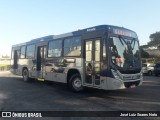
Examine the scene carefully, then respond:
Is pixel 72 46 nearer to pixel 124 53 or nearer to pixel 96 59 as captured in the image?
pixel 96 59

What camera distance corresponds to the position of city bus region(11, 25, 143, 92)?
35.1 feet

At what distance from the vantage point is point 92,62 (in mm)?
11406

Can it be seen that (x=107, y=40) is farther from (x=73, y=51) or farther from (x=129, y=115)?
(x=129, y=115)

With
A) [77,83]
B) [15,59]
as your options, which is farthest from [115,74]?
[15,59]

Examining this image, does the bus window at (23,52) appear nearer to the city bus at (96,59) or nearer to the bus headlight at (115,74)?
the city bus at (96,59)

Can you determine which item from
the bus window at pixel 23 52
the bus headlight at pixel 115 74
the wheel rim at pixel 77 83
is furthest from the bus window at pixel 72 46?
the bus window at pixel 23 52

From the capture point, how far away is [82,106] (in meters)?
9.19

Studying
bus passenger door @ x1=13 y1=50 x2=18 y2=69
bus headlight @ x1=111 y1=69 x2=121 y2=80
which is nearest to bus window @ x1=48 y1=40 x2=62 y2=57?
bus headlight @ x1=111 y1=69 x2=121 y2=80

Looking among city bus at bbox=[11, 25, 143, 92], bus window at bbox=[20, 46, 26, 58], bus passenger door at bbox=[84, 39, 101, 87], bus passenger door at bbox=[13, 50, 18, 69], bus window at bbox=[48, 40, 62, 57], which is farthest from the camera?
bus passenger door at bbox=[13, 50, 18, 69]

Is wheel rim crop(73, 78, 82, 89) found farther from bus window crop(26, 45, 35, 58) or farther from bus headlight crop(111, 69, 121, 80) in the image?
bus window crop(26, 45, 35, 58)

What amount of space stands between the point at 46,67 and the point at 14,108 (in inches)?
260

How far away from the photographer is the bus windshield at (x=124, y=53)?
10.8 m

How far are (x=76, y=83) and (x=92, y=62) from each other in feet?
5.87

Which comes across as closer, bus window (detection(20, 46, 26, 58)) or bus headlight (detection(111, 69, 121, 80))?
bus headlight (detection(111, 69, 121, 80))
